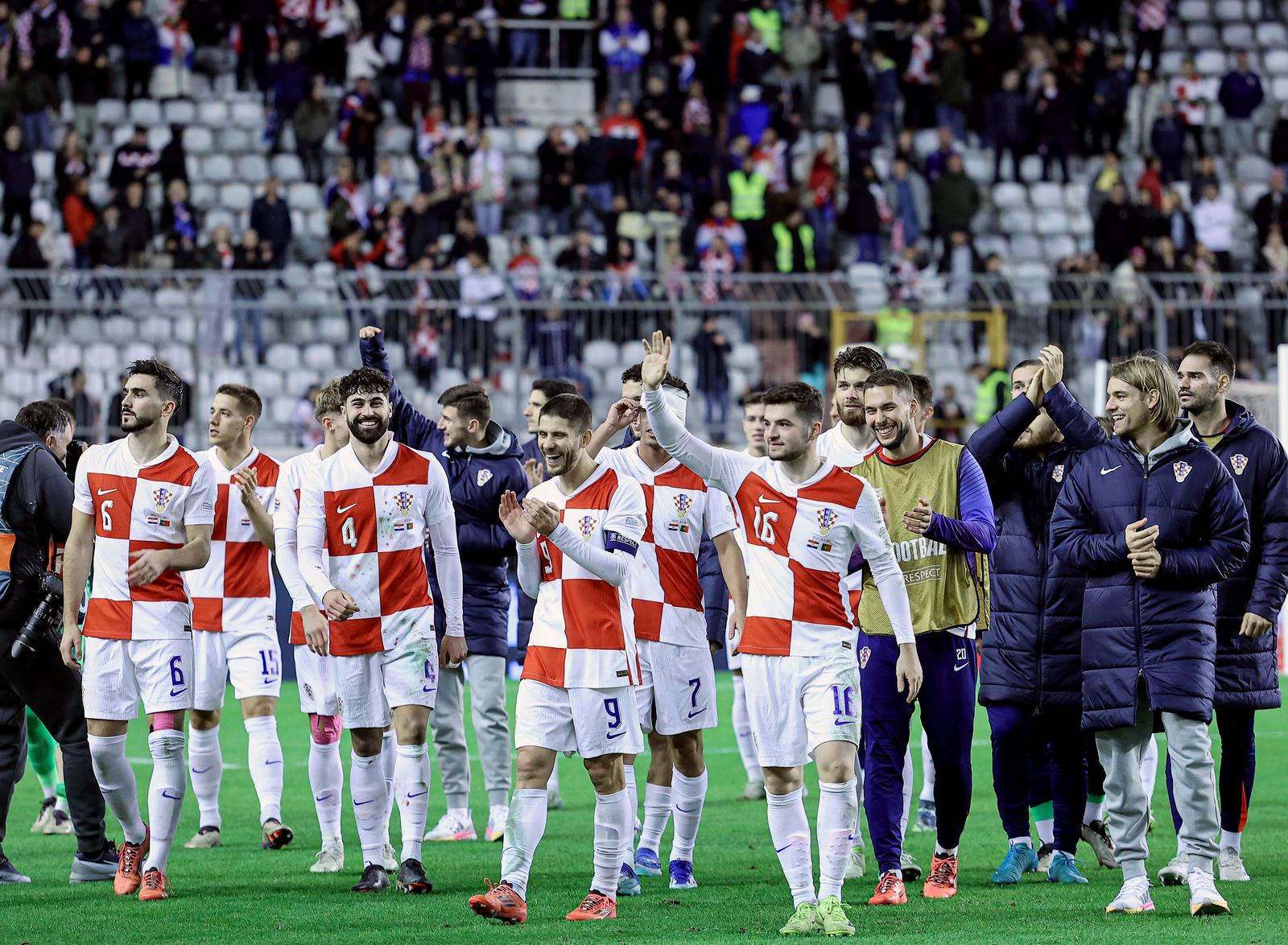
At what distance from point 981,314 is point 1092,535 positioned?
13.3 metres

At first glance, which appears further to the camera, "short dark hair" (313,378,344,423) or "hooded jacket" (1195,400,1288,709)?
"short dark hair" (313,378,344,423)

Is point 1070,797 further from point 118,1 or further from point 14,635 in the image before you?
point 118,1

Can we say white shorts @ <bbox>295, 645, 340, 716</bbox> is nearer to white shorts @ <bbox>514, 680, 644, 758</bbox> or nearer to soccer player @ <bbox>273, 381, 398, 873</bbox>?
soccer player @ <bbox>273, 381, 398, 873</bbox>

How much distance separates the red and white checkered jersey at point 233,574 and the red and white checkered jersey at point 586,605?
2710mm

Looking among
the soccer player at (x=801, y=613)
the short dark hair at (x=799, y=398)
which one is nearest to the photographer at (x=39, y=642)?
the soccer player at (x=801, y=613)

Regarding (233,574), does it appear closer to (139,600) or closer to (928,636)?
(139,600)

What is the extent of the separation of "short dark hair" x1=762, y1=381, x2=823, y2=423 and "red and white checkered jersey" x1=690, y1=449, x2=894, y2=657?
0.81ft

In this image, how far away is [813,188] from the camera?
2595 cm

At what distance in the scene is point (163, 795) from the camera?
8.24 m

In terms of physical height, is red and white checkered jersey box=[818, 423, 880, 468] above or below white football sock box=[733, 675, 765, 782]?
above

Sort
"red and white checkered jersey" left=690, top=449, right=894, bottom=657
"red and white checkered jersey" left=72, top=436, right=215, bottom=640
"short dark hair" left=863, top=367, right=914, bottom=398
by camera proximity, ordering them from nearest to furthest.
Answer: "red and white checkered jersey" left=690, top=449, right=894, bottom=657
"short dark hair" left=863, top=367, right=914, bottom=398
"red and white checkered jersey" left=72, top=436, right=215, bottom=640

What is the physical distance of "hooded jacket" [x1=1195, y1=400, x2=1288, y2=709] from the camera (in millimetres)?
8320

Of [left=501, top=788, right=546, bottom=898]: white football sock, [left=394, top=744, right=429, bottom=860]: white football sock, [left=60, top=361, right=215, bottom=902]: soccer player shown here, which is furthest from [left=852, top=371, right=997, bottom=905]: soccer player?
[left=60, top=361, right=215, bottom=902]: soccer player

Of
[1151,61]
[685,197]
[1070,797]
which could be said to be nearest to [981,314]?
[685,197]
